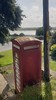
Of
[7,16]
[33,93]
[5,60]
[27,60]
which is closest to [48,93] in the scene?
[33,93]

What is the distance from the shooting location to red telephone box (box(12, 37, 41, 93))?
659 cm

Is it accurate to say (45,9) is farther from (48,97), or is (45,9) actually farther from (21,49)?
(48,97)

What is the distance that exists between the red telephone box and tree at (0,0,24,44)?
889 centimetres

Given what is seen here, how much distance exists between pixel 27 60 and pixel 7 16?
968 centimetres

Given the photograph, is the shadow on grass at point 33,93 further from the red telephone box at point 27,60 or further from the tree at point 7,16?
the tree at point 7,16

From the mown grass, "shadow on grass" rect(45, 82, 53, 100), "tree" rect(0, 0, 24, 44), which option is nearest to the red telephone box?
the mown grass

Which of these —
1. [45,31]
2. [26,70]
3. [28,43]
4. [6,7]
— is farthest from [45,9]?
[6,7]

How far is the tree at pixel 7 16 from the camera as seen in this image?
50.8ft

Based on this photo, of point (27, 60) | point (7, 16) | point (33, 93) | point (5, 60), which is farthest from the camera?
point (7, 16)

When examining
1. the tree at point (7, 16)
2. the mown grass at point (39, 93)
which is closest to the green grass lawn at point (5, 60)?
the tree at point (7, 16)

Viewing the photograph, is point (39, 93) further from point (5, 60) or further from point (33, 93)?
point (5, 60)

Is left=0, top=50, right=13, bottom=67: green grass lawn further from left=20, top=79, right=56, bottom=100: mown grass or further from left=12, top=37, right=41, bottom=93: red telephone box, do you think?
left=20, top=79, right=56, bottom=100: mown grass

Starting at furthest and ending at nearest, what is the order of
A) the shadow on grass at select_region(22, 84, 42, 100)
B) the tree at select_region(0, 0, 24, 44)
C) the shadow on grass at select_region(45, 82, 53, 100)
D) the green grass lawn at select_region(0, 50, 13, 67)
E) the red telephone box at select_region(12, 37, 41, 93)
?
the tree at select_region(0, 0, 24, 44) < the green grass lawn at select_region(0, 50, 13, 67) < the red telephone box at select_region(12, 37, 41, 93) < the shadow on grass at select_region(45, 82, 53, 100) < the shadow on grass at select_region(22, 84, 42, 100)

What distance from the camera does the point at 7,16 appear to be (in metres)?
15.9
